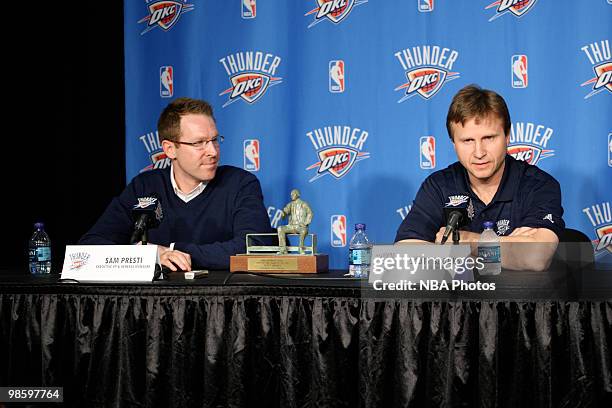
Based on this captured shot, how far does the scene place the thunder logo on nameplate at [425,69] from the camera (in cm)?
355

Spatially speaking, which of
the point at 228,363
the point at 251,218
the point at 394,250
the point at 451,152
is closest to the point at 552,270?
the point at 394,250

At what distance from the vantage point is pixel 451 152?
3535 mm

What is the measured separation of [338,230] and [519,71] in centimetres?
117

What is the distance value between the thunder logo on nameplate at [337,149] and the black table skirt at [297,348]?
65.7 inches

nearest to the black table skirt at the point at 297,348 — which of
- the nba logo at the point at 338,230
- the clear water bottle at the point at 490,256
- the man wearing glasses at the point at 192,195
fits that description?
the clear water bottle at the point at 490,256

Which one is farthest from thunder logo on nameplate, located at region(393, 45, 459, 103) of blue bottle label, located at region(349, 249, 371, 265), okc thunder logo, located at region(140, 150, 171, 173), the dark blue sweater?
blue bottle label, located at region(349, 249, 371, 265)

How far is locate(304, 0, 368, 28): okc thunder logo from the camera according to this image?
3654mm

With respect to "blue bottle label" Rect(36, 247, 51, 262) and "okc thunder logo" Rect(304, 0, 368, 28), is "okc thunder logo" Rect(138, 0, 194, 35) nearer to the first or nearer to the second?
"okc thunder logo" Rect(304, 0, 368, 28)

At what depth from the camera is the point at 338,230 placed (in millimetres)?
3713

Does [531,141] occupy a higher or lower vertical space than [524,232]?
higher

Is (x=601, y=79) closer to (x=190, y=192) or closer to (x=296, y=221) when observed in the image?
(x=296, y=221)

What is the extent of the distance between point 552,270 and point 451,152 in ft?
4.93

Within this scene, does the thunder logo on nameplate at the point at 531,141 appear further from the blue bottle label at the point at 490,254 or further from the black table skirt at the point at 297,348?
the black table skirt at the point at 297,348

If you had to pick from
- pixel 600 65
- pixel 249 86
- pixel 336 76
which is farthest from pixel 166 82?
pixel 600 65
